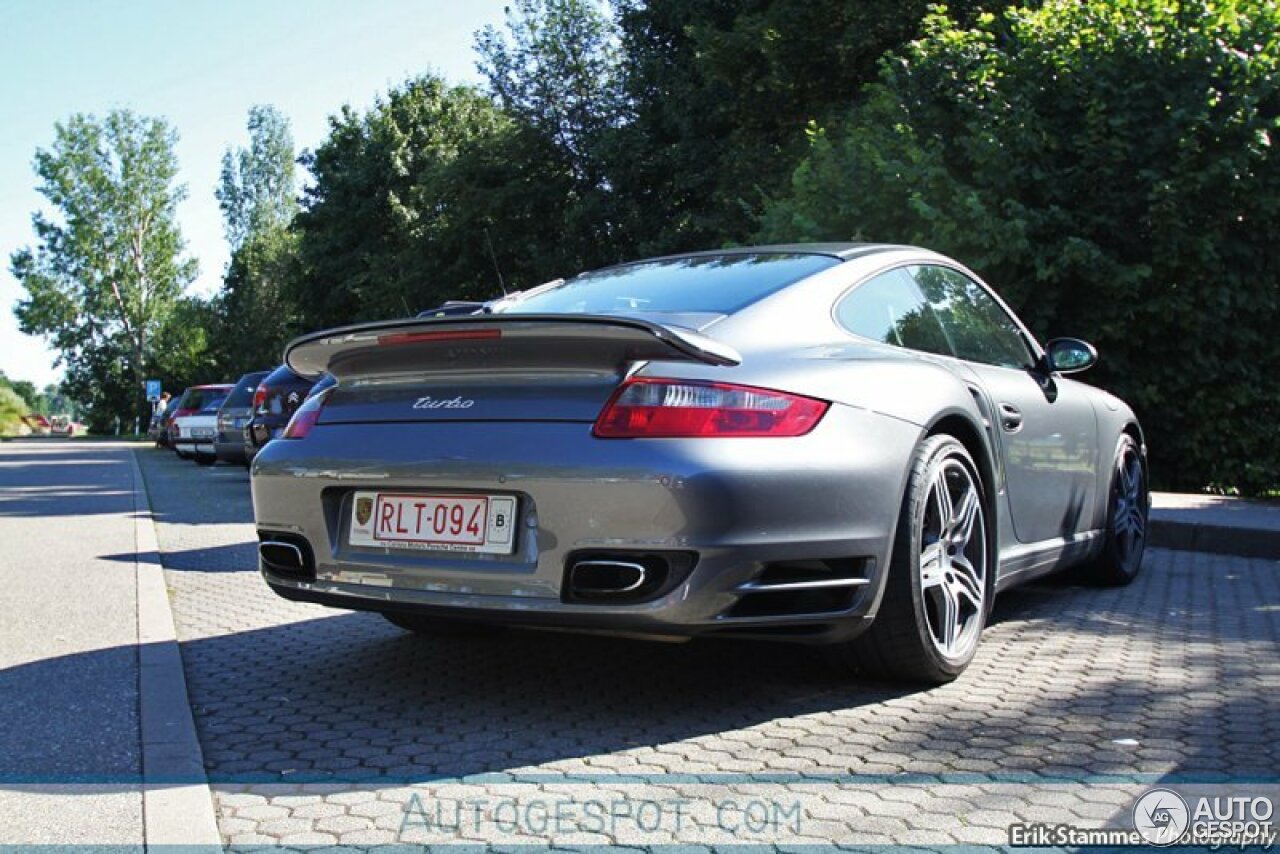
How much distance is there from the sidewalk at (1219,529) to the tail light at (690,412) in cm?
556

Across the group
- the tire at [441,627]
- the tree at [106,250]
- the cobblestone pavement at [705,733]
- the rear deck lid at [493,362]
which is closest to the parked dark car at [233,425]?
the cobblestone pavement at [705,733]

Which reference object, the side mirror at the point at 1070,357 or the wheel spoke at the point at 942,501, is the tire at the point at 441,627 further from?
the side mirror at the point at 1070,357

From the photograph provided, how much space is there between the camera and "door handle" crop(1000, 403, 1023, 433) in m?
4.64

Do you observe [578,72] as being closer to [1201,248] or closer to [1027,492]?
[1201,248]

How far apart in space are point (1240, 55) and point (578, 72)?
24126 mm

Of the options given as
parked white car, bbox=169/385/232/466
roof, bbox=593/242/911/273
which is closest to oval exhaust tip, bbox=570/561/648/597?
roof, bbox=593/242/911/273

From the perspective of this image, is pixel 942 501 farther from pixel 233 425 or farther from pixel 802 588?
pixel 233 425

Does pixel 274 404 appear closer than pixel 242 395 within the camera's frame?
Yes

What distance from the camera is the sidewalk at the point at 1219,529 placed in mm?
7753

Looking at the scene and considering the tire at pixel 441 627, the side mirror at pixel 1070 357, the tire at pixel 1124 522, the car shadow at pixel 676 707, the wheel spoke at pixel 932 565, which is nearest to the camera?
the car shadow at pixel 676 707

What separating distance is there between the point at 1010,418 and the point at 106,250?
7076 cm

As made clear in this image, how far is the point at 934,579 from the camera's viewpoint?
3957mm

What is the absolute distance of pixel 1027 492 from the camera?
482 cm

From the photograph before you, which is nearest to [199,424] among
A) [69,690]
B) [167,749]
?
[69,690]
